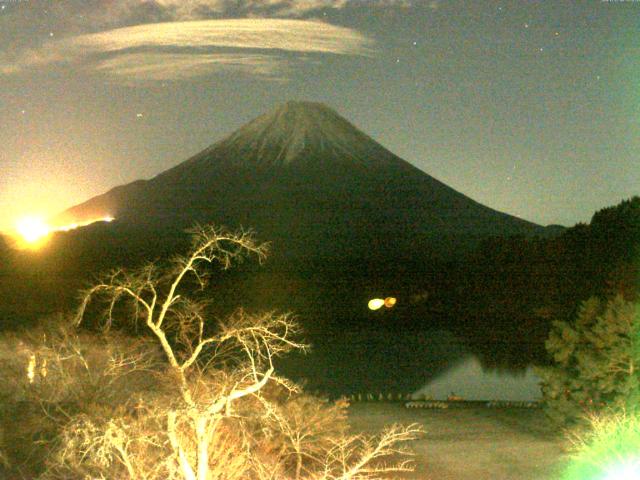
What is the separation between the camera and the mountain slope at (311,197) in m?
97.6

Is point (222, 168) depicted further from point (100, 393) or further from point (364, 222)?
point (100, 393)

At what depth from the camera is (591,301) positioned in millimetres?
15234

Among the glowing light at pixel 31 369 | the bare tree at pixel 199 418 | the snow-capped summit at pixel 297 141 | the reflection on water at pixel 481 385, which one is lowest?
the snow-capped summit at pixel 297 141

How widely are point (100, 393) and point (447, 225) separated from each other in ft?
312

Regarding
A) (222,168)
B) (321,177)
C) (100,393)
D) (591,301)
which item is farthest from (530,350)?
(222,168)

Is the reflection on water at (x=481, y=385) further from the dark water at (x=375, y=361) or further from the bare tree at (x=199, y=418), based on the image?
the bare tree at (x=199, y=418)

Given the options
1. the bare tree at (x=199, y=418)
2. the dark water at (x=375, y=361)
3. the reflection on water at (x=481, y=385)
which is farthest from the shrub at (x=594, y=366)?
the dark water at (x=375, y=361)

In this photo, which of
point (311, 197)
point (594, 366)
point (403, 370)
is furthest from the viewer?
point (311, 197)

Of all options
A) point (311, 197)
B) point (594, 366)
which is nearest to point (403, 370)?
point (594, 366)

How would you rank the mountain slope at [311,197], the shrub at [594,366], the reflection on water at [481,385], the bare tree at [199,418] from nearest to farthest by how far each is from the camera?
the bare tree at [199,418]
the shrub at [594,366]
the reflection on water at [481,385]
the mountain slope at [311,197]

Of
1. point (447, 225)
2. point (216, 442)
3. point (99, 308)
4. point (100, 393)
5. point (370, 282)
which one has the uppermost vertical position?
point (216, 442)

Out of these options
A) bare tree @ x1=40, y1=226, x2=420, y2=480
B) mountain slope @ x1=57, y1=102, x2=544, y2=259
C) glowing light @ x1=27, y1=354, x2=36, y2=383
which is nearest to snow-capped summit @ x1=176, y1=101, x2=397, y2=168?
mountain slope @ x1=57, y1=102, x2=544, y2=259

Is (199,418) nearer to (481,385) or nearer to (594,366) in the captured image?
(594,366)

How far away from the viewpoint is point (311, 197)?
4377 inches
